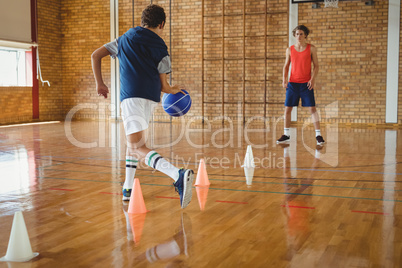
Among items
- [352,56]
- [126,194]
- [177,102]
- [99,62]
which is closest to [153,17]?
[99,62]

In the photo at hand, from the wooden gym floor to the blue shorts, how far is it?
1.19 metres

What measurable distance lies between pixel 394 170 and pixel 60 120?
33.6 feet

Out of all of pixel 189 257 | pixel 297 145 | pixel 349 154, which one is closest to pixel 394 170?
pixel 349 154

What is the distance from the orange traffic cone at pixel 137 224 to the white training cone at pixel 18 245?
1.77 feet

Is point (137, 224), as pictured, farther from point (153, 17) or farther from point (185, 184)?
point (153, 17)

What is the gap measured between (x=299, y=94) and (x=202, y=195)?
3799 millimetres

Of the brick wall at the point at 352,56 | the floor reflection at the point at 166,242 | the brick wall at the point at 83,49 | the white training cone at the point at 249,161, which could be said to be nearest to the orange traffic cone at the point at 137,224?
the floor reflection at the point at 166,242

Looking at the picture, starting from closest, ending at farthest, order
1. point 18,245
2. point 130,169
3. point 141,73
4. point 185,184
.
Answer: point 18,245
point 185,184
point 141,73
point 130,169

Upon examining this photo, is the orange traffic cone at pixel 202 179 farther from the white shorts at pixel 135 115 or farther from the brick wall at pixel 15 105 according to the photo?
the brick wall at pixel 15 105

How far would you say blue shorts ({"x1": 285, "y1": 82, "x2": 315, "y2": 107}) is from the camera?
6.67 metres

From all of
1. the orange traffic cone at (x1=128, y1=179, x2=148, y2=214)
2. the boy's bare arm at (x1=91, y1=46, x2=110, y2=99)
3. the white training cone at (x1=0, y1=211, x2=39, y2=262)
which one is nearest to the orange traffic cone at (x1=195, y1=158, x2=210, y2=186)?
the orange traffic cone at (x1=128, y1=179, x2=148, y2=214)

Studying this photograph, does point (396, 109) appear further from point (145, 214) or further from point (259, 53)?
point (145, 214)

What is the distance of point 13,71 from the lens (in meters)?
11.5

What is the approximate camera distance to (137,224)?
8.76 feet
